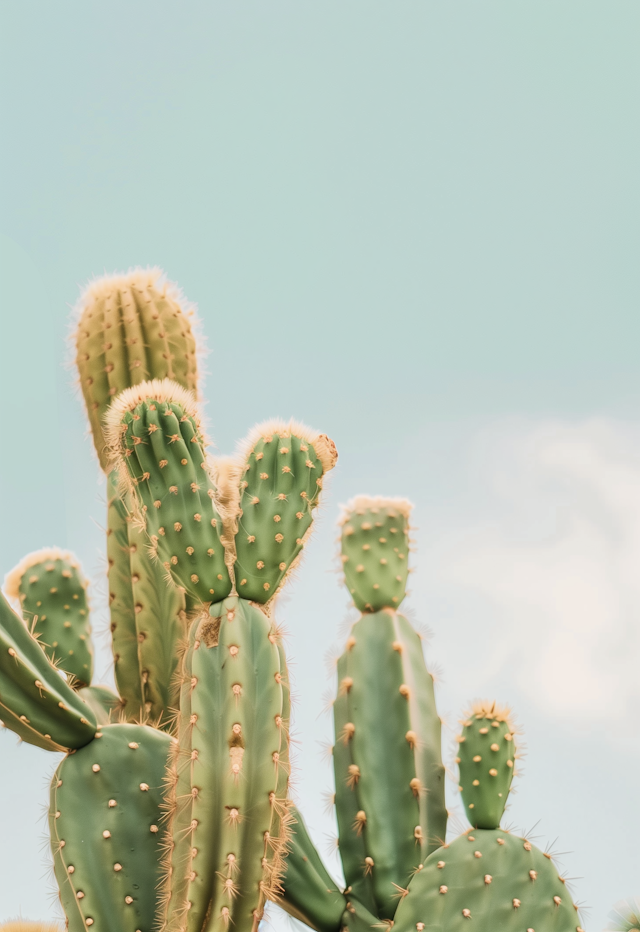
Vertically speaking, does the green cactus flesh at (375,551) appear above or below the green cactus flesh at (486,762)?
above

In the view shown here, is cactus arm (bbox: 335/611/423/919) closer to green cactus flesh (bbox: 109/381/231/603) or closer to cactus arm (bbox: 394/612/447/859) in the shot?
cactus arm (bbox: 394/612/447/859)

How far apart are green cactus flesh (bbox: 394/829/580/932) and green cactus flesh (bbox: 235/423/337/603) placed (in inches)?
25.8

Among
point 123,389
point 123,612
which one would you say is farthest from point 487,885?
point 123,389

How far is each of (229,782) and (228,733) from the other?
0.09 metres

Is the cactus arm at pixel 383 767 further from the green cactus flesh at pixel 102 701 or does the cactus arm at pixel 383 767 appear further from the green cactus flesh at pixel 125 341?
the green cactus flesh at pixel 125 341

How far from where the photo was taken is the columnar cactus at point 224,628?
1823 millimetres

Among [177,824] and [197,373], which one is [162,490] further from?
[197,373]

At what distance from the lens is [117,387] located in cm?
279

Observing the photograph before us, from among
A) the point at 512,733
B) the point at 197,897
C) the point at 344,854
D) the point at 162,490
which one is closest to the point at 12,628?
the point at 162,490

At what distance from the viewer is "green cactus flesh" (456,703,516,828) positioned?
2.18 metres

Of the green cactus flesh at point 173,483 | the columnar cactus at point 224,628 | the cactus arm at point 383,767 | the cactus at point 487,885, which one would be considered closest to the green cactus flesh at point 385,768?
the cactus arm at point 383,767

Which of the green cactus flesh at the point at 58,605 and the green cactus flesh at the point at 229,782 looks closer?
the green cactus flesh at the point at 229,782

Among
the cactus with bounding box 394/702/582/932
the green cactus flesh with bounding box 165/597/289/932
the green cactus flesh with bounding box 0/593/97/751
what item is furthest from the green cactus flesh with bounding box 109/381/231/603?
the cactus with bounding box 394/702/582/932

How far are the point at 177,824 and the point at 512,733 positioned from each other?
80 cm
